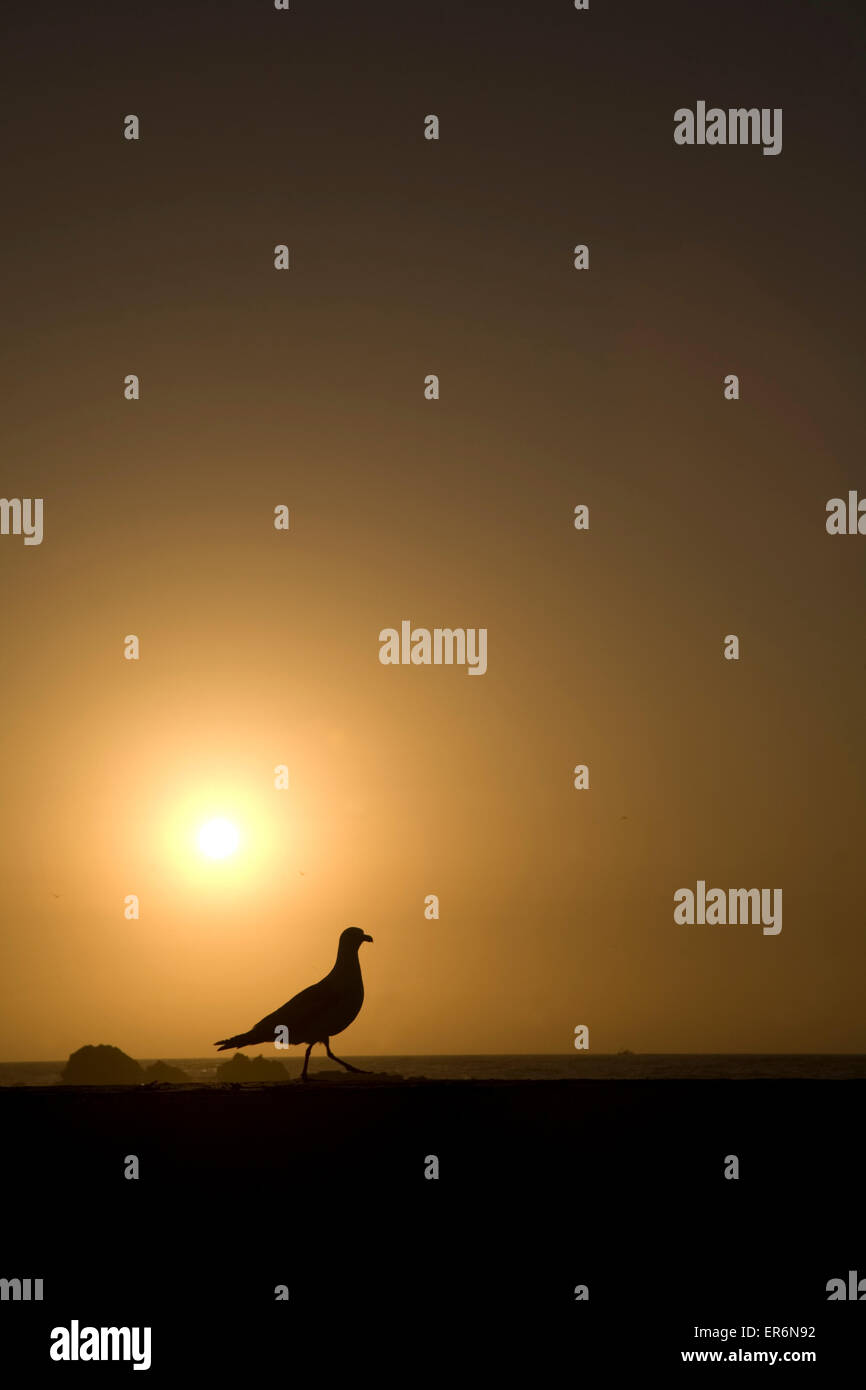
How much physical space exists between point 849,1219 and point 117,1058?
230 ft

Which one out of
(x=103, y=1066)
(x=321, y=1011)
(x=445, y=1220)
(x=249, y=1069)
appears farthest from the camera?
(x=103, y=1066)

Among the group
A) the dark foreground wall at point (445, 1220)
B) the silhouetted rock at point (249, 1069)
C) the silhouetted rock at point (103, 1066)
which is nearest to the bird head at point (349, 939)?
the dark foreground wall at point (445, 1220)

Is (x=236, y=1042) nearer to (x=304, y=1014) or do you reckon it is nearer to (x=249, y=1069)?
(x=304, y=1014)

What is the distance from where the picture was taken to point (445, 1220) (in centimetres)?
779

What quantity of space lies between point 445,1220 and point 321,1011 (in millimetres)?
6187

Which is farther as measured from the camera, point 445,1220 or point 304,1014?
point 304,1014

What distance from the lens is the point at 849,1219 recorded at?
7688 millimetres

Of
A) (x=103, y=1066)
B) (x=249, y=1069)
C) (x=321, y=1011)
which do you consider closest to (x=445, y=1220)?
(x=321, y=1011)

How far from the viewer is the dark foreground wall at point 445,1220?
7.10 metres

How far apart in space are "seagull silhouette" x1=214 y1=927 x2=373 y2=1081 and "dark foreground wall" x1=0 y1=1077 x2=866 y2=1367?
14.5 feet

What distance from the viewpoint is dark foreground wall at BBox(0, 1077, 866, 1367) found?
7102 millimetres

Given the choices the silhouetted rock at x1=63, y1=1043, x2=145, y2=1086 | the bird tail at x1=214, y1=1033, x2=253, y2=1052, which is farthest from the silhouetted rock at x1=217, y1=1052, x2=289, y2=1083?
the bird tail at x1=214, y1=1033, x2=253, y2=1052
